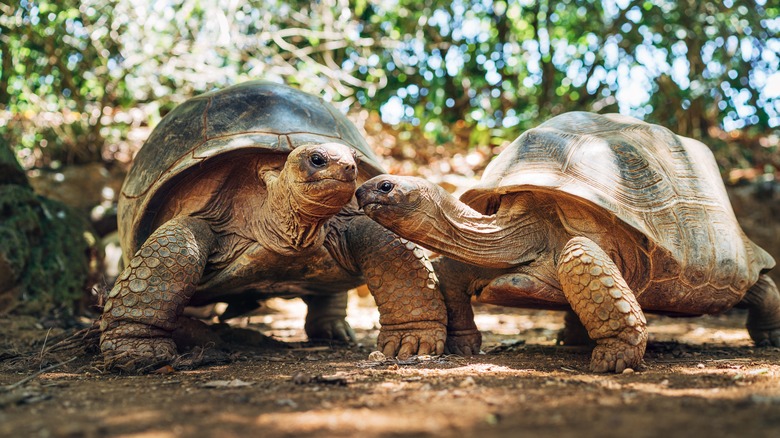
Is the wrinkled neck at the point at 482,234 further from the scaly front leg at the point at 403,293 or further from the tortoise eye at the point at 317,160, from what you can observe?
the tortoise eye at the point at 317,160

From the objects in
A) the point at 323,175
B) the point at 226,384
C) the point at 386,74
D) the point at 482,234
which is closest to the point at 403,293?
the point at 482,234

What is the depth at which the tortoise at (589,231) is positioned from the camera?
127 inches

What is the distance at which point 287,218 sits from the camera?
144 inches

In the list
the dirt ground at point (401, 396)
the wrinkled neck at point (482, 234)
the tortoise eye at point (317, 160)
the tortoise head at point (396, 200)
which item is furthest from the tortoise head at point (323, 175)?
the dirt ground at point (401, 396)

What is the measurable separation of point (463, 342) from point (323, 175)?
1394 millimetres

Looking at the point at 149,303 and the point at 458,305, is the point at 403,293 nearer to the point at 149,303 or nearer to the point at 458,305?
the point at 458,305

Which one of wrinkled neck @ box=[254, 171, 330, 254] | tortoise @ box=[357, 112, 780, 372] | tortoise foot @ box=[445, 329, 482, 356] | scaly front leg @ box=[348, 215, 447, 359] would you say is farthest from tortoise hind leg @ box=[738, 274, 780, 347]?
wrinkled neck @ box=[254, 171, 330, 254]

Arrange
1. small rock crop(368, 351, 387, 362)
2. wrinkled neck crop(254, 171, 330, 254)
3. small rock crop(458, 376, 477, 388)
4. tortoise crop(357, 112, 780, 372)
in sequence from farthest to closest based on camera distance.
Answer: small rock crop(368, 351, 387, 362)
wrinkled neck crop(254, 171, 330, 254)
tortoise crop(357, 112, 780, 372)
small rock crop(458, 376, 477, 388)

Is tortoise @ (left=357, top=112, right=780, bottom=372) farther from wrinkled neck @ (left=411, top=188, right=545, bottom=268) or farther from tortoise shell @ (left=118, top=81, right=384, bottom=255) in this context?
tortoise shell @ (left=118, top=81, right=384, bottom=255)

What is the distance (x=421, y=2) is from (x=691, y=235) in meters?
6.37

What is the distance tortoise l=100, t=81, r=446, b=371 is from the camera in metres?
3.40

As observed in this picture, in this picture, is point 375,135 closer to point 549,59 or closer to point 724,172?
point 549,59

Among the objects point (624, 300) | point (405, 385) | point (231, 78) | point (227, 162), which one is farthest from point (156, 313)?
point (231, 78)

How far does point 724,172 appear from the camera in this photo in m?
7.90
